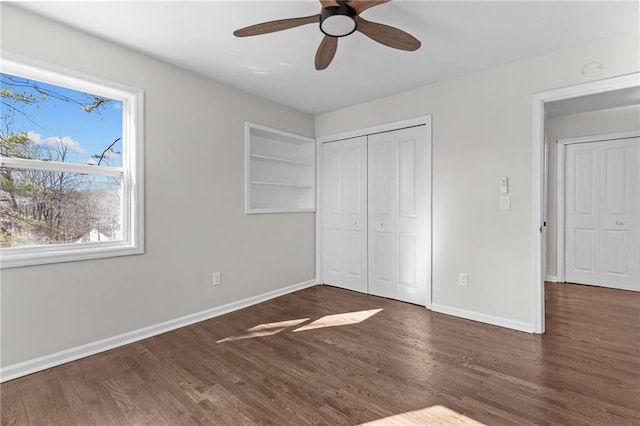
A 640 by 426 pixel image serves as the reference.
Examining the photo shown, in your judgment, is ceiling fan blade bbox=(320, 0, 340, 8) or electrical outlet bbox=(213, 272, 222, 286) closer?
ceiling fan blade bbox=(320, 0, 340, 8)

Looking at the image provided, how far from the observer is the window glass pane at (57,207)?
84.5 inches

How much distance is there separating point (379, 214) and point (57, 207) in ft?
10.4

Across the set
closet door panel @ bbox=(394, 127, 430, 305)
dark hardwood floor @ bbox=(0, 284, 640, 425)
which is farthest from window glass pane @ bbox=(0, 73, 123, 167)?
closet door panel @ bbox=(394, 127, 430, 305)

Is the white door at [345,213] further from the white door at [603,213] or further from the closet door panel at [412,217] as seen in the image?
the white door at [603,213]

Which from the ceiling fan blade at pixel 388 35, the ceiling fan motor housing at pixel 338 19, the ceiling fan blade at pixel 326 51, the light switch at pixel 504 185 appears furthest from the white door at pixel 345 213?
the ceiling fan motor housing at pixel 338 19

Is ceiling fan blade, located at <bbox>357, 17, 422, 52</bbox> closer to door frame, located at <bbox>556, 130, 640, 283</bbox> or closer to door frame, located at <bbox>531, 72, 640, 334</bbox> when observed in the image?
door frame, located at <bbox>531, 72, 640, 334</bbox>

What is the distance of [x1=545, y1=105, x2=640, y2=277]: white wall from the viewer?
3961mm

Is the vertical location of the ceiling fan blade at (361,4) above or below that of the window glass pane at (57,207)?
above

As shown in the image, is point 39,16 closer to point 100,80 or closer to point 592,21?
A: point 100,80

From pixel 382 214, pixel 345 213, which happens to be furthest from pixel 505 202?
pixel 345 213

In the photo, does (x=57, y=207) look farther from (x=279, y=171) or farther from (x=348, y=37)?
(x=348, y=37)

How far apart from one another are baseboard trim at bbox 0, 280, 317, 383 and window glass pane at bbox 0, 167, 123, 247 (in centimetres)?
82

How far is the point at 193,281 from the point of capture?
307 centimetres

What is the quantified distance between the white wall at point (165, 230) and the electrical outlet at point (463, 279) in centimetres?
206
